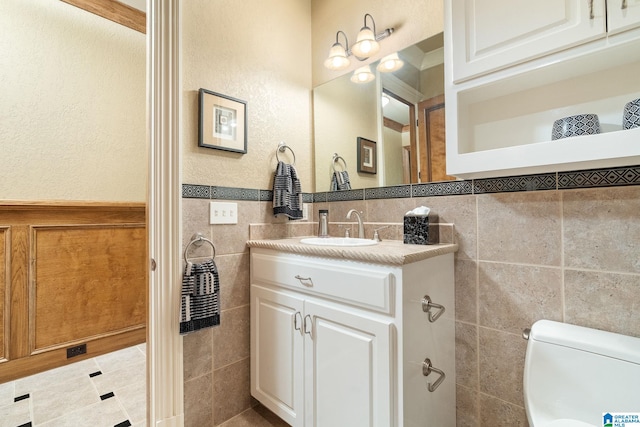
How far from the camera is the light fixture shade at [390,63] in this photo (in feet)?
5.25

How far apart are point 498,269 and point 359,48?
145 centimetres

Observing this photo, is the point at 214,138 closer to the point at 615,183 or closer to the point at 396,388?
the point at 396,388

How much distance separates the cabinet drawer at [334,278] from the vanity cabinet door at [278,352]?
9cm

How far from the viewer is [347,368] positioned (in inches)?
43.6

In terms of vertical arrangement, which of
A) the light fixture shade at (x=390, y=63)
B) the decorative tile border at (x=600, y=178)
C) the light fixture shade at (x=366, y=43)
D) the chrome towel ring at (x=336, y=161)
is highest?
the light fixture shade at (x=366, y=43)

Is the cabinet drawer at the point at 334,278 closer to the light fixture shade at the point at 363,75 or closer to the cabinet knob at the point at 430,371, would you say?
the cabinet knob at the point at 430,371

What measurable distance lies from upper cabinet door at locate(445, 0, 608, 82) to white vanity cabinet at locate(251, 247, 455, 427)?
2.64 ft

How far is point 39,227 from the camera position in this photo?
1.99 metres

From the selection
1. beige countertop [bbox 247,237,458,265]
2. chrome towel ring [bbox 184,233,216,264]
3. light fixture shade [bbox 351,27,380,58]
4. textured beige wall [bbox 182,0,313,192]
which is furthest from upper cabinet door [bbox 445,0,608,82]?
chrome towel ring [bbox 184,233,216,264]

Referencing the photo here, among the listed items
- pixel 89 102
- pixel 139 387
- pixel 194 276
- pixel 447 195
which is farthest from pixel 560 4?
pixel 89 102

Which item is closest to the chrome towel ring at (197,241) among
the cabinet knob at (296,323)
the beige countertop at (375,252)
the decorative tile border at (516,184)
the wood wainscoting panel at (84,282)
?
the beige countertop at (375,252)

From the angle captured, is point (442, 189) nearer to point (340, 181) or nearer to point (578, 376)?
point (340, 181)

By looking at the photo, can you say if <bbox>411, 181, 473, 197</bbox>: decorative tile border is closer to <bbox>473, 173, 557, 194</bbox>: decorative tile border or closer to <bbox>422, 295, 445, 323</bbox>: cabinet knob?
<bbox>473, 173, 557, 194</bbox>: decorative tile border

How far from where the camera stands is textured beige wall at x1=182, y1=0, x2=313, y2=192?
4.76 feet
